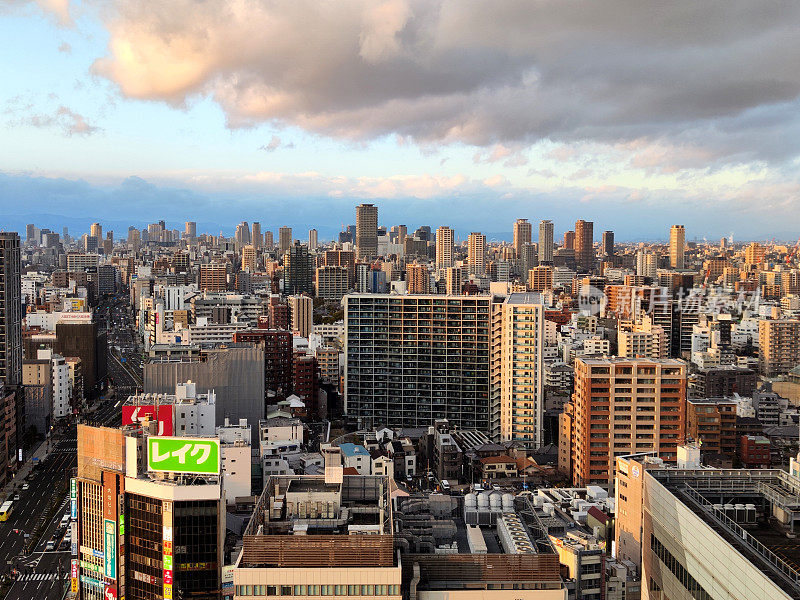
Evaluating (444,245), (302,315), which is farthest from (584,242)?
(302,315)

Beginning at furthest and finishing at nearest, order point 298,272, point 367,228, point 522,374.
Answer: point 367,228
point 298,272
point 522,374

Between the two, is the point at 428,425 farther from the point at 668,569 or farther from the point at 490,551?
the point at 668,569

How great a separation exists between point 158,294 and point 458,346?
78.8 ft

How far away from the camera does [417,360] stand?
67.4 feet

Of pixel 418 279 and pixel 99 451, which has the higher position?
pixel 418 279

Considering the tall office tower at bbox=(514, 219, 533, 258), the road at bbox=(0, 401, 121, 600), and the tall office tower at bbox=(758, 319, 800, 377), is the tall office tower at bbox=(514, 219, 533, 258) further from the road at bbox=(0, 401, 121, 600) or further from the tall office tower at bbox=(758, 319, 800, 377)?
the road at bbox=(0, 401, 121, 600)

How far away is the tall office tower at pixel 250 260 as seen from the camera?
2492 inches

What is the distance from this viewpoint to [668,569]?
636 cm

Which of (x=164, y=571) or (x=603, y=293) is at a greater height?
(x=603, y=293)

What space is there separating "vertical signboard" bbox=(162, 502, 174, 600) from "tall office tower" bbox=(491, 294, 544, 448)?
10494mm

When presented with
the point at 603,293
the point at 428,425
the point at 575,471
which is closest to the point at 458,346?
the point at 428,425

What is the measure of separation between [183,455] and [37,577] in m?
4.76

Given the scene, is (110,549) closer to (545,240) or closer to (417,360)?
(417,360)

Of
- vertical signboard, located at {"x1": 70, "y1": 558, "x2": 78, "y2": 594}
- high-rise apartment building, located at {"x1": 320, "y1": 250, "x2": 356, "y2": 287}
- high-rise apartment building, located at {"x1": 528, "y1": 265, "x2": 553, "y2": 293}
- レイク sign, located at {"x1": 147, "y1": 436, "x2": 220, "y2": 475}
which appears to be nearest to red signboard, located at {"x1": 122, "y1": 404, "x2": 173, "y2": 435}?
vertical signboard, located at {"x1": 70, "y1": 558, "x2": 78, "y2": 594}
